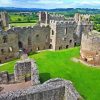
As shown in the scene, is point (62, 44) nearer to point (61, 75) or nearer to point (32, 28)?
point (32, 28)

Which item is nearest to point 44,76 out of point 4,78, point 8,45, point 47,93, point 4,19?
point 4,78

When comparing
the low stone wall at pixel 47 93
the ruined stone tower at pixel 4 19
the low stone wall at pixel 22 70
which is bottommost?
the low stone wall at pixel 22 70

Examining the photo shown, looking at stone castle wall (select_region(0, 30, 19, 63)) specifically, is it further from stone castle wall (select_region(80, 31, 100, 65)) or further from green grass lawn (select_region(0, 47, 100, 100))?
stone castle wall (select_region(80, 31, 100, 65))

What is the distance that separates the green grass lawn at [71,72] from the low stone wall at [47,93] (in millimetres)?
7404

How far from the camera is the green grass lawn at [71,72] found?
26342 millimetres

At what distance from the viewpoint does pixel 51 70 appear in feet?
106

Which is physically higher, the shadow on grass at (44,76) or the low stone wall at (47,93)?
the low stone wall at (47,93)

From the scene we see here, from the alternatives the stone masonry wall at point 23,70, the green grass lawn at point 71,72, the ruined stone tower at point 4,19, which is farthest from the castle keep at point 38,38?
the stone masonry wall at point 23,70

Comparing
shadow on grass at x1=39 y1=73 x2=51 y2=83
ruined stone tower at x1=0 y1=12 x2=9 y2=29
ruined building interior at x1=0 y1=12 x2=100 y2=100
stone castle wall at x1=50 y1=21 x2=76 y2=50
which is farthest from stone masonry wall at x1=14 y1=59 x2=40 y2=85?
ruined stone tower at x1=0 y1=12 x2=9 y2=29

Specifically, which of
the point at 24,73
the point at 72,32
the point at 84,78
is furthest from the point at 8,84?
the point at 72,32

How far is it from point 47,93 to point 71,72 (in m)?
14.6

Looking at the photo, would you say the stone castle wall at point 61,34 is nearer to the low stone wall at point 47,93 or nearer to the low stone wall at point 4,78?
the low stone wall at point 4,78

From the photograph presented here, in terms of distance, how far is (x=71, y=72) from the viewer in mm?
31453

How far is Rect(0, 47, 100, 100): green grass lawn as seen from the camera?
26.3 meters
